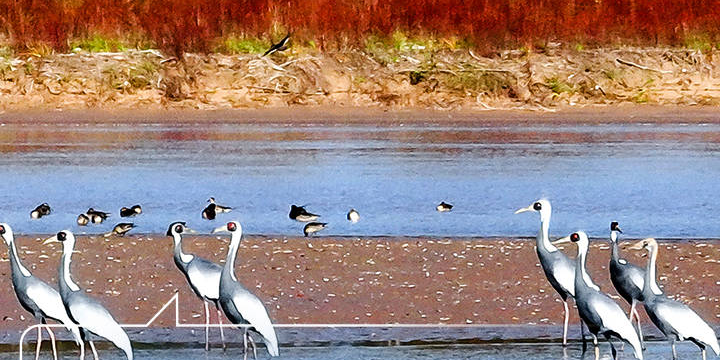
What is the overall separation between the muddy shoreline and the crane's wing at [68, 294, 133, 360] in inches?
39.7

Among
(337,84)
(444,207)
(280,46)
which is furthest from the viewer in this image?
(280,46)

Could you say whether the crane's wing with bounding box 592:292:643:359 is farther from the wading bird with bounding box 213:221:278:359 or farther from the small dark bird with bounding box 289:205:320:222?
the small dark bird with bounding box 289:205:320:222

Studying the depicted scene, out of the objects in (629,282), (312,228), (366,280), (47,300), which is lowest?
(312,228)

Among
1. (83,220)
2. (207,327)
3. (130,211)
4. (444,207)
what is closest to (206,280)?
(207,327)

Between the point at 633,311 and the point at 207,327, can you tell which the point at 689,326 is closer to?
the point at 633,311

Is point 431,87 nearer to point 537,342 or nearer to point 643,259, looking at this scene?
point 643,259

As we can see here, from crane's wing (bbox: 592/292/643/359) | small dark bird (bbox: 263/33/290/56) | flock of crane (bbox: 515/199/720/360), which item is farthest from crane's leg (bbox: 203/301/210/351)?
small dark bird (bbox: 263/33/290/56)

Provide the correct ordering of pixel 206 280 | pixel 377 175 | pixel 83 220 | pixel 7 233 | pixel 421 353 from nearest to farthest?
1. pixel 421 353
2. pixel 206 280
3. pixel 7 233
4. pixel 83 220
5. pixel 377 175

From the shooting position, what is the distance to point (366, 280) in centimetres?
1278

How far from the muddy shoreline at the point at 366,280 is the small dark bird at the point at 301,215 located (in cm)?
129

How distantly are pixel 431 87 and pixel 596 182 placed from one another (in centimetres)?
1042

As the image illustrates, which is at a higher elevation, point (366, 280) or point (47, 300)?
point (47, 300)

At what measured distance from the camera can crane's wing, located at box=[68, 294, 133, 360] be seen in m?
9.55

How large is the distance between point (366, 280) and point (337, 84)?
61.6 ft
